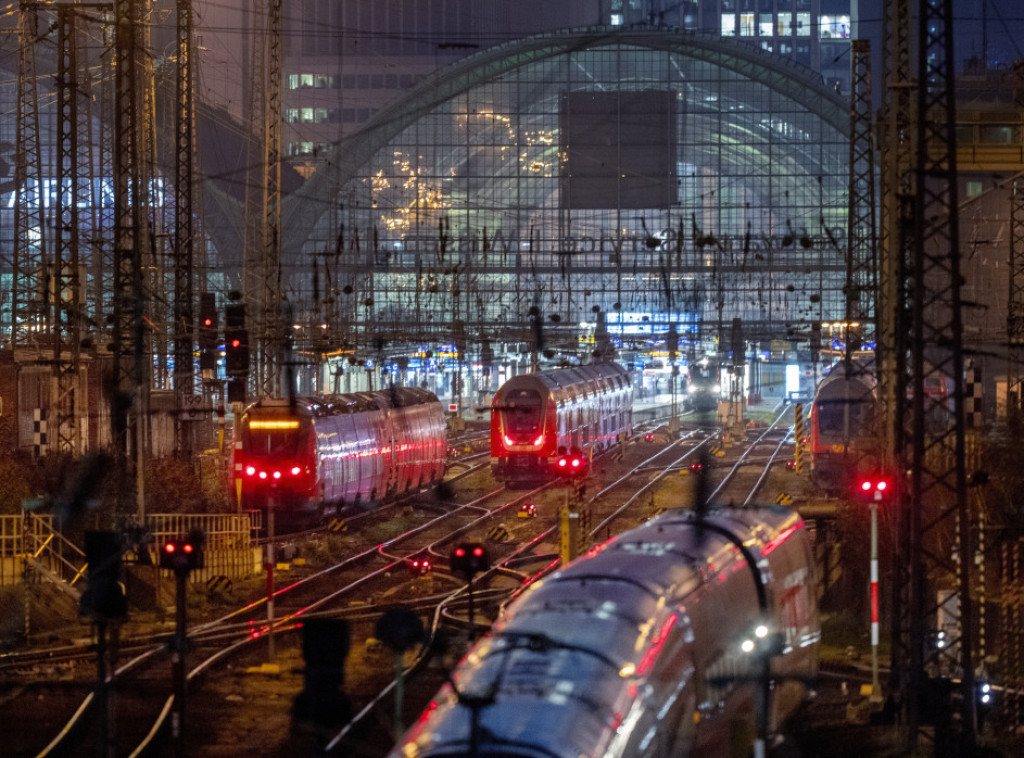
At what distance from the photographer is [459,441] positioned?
44219 mm

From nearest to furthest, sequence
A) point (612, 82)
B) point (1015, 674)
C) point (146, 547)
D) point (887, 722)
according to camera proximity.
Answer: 1. point (887, 722)
2. point (1015, 674)
3. point (146, 547)
4. point (612, 82)

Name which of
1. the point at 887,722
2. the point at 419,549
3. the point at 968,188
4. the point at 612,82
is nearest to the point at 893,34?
the point at 887,722

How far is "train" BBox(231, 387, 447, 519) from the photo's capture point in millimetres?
22172

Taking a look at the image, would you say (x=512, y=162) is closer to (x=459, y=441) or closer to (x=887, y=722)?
(x=459, y=441)

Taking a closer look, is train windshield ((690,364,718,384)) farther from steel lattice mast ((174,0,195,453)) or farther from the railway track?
steel lattice mast ((174,0,195,453))

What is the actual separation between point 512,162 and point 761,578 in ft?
132

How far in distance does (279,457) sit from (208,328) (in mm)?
2654

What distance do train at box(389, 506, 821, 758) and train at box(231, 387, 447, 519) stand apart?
12.1 meters

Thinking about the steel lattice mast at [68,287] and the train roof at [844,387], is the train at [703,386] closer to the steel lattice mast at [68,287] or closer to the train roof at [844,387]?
the train roof at [844,387]

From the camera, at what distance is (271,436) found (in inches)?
880

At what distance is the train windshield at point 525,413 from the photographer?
29.5 metres

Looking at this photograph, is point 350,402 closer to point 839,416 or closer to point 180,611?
point 839,416

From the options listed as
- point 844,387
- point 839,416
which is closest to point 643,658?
point 839,416

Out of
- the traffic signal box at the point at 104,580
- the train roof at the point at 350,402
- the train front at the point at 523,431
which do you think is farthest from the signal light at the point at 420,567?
the train front at the point at 523,431
